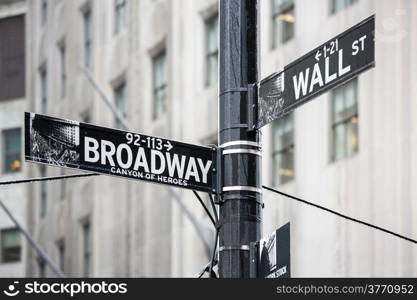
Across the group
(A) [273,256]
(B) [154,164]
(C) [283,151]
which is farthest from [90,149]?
(C) [283,151]

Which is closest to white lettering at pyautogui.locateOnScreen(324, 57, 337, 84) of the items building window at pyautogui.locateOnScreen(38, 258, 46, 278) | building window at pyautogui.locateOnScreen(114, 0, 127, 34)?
building window at pyautogui.locateOnScreen(114, 0, 127, 34)

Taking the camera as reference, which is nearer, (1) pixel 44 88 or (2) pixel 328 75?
(2) pixel 328 75

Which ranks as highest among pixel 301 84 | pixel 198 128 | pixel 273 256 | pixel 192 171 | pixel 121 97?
pixel 121 97

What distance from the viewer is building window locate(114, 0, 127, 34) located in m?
41.3

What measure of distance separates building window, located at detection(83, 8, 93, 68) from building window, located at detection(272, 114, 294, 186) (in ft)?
49.8

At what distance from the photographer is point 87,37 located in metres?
45.2

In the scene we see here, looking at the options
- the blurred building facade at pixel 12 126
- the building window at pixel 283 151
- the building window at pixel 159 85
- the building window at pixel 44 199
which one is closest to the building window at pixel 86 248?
the building window at pixel 44 199

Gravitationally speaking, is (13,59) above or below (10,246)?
above

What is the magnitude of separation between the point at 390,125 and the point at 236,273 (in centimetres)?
1697

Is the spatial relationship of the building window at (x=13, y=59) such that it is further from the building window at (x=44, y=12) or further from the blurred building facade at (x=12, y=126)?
the building window at (x=44, y=12)

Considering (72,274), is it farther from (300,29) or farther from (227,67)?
(227,67)

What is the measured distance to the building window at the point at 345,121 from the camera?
26875 mm

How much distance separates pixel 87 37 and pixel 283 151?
56.0ft

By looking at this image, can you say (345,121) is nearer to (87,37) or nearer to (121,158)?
(121,158)
